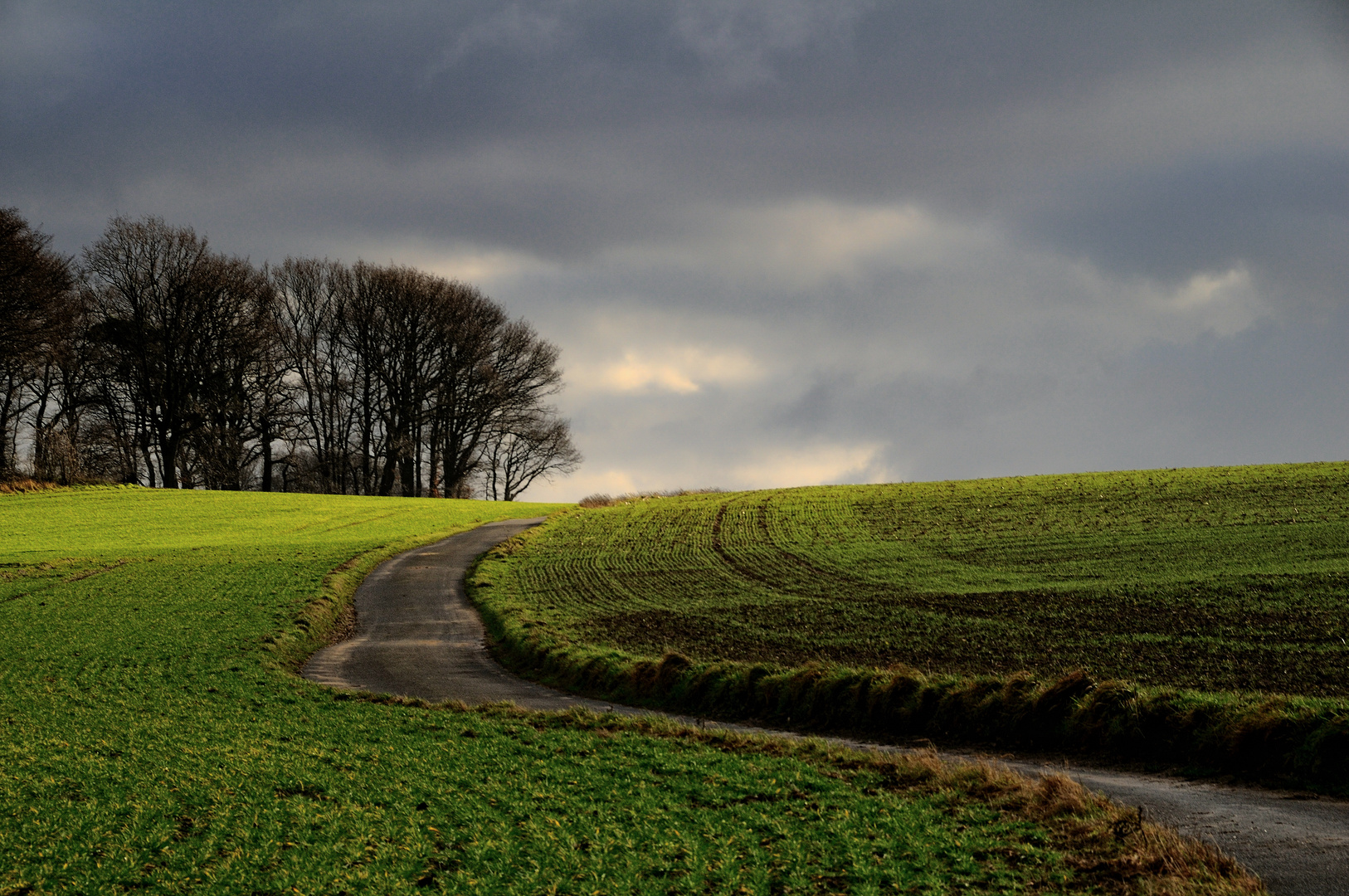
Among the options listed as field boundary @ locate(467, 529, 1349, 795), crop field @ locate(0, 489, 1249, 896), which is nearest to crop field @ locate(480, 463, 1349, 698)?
field boundary @ locate(467, 529, 1349, 795)

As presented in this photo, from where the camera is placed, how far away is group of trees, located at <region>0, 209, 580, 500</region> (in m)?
64.1

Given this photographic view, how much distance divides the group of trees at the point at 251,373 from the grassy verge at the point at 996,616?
101 feet

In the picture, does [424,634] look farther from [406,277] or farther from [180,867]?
[406,277]

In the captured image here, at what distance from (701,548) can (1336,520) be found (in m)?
25.7

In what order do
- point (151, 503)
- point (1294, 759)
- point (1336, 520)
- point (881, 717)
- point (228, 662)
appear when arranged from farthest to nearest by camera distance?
point (151, 503) < point (1336, 520) < point (228, 662) < point (881, 717) < point (1294, 759)

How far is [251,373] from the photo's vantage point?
232ft

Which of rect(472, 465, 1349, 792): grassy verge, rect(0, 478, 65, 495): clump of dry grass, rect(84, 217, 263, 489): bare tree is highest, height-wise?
rect(84, 217, 263, 489): bare tree

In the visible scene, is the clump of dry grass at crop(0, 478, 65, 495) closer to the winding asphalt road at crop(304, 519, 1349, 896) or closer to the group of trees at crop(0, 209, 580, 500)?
the group of trees at crop(0, 209, 580, 500)

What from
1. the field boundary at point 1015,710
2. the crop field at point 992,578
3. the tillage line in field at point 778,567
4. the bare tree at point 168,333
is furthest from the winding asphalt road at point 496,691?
the bare tree at point 168,333

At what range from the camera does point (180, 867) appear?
372 inches

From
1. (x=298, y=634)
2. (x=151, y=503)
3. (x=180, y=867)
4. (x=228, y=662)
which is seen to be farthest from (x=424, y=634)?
(x=151, y=503)

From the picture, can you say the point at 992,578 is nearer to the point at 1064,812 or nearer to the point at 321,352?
the point at 1064,812

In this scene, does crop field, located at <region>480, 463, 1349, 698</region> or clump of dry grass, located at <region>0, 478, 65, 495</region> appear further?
clump of dry grass, located at <region>0, 478, 65, 495</region>

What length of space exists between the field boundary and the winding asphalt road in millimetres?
729
